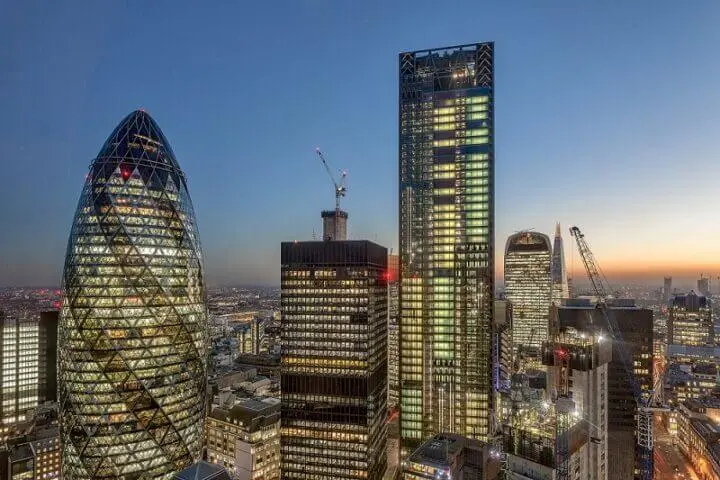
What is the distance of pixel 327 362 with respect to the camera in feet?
298

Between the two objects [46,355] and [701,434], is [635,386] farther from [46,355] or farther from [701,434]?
[46,355]

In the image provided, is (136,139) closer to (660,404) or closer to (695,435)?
(695,435)

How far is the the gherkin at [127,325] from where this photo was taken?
75875 mm

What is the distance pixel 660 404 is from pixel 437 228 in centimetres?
9331

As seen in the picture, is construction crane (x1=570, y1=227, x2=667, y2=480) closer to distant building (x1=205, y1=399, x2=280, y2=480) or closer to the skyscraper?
the skyscraper

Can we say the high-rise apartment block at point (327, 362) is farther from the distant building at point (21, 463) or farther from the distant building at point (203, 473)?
the distant building at point (21, 463)

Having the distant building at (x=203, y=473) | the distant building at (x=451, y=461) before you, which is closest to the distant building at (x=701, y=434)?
the distant building at (x=451, y=461)

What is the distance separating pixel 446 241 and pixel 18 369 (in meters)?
→ 124

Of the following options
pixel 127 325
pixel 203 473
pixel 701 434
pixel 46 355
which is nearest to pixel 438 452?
pixel 203 473

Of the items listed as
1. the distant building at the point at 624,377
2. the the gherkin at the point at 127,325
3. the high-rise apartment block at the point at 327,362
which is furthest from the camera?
the high-rise apartment block at the point at 327,362

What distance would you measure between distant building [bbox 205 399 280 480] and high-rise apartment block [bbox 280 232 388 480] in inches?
397

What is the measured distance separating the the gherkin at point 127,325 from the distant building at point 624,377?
74802 mm

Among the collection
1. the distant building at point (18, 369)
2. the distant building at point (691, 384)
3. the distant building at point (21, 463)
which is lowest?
A: the distant building at point (691, 384)

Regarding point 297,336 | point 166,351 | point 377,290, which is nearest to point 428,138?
point 377,290
